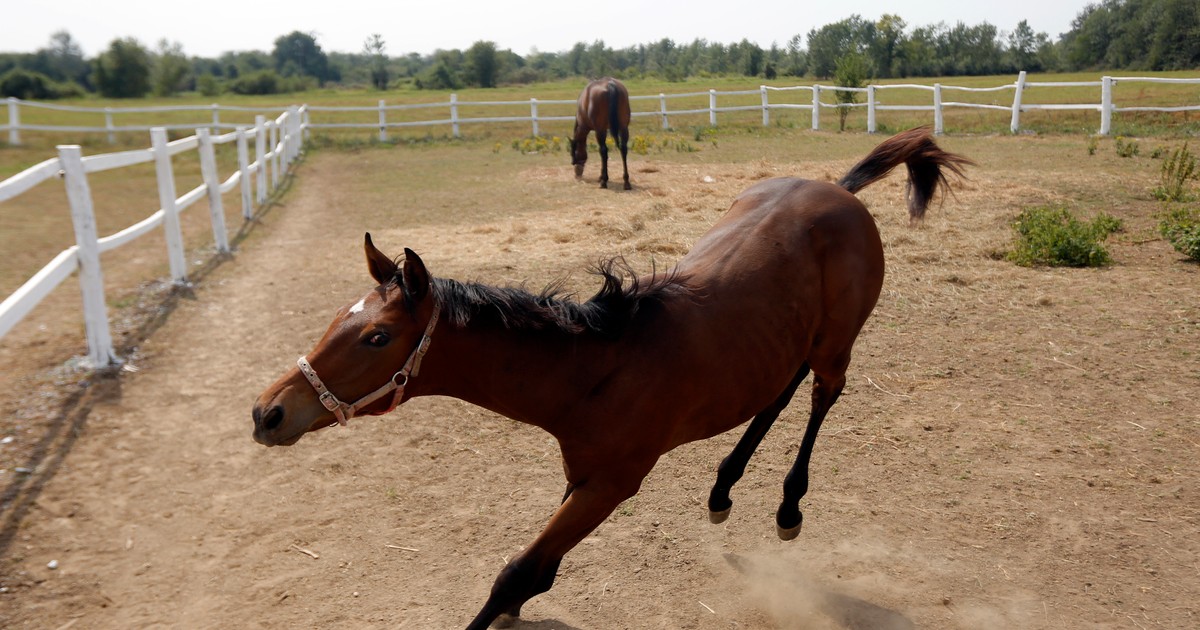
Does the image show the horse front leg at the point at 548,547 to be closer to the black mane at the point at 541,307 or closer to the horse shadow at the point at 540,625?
the horse shadow at the point at 540,625

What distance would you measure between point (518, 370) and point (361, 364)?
53 centimetres

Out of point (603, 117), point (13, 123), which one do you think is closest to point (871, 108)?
point (603, 117)

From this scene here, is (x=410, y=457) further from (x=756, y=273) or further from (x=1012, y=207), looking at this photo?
(x=1012, y=207)

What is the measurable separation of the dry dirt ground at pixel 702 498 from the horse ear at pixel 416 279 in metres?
1.40

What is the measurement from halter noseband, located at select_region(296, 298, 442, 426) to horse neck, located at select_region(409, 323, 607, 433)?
0.27 ft

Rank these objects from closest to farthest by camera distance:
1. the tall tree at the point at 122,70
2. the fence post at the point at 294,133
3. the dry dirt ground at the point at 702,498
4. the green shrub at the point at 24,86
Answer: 1. the dry dirt ground at the point at 702,498
2. the fence post at the point at 294,133
3. the green shrub at the point at 24,86
4. the tall tree at the point at 122,70

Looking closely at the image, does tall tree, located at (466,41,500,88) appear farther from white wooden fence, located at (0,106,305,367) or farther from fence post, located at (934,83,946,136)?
white wooden fence, located at (0,106,305,367)

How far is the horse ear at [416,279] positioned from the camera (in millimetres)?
2598

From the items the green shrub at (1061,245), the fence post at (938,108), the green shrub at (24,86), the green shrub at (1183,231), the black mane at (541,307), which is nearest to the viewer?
the black mane at (541,307)

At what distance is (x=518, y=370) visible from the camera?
2.88m

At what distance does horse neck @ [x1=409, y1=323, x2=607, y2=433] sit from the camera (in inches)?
111

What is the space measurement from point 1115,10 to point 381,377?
6246 cm

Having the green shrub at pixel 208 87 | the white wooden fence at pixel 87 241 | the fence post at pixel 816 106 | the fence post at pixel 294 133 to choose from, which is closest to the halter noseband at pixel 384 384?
the white wooden fence at pixel 87 241

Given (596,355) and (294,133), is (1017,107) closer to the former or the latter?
(294,133)
